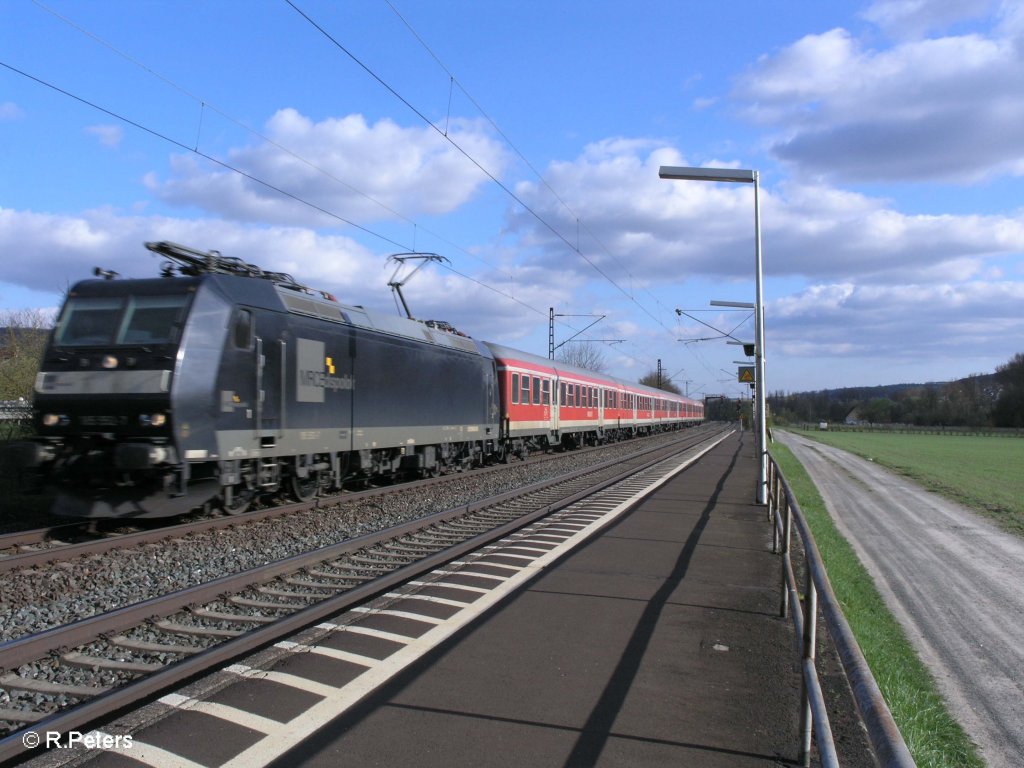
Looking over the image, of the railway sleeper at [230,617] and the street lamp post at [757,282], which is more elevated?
the street lamp post at [757,282]

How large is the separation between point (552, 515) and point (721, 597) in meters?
5.54

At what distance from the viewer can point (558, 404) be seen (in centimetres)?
2997

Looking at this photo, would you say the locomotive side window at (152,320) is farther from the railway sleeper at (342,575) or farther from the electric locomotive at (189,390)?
the railway sleeper at (342,575)

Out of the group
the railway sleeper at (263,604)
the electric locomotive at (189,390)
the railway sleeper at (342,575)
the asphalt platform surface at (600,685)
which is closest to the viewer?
the asphalt platform surface at (600,685)

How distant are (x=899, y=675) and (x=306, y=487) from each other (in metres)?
9.58

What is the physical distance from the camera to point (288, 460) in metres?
12.3

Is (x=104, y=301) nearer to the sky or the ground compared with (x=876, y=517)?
nearer to the sky

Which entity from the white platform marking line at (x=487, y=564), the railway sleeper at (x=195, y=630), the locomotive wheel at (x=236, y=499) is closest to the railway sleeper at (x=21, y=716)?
the railway sleeper at (x=195, y=630)

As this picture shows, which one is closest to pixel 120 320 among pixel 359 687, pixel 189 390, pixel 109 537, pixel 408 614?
pixel 189 390

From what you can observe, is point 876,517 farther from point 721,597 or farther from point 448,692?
point 448,692

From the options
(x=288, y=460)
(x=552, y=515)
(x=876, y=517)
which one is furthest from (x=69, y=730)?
(x=876, y=517)

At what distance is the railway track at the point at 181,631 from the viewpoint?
4.64 metres

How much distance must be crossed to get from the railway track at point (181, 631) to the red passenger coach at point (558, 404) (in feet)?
46.7

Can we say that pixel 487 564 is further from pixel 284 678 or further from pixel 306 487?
pixel 306 487
